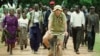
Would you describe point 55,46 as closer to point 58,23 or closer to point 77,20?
point 58,23

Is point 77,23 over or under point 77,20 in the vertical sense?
under

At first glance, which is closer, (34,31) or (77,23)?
(77,23)

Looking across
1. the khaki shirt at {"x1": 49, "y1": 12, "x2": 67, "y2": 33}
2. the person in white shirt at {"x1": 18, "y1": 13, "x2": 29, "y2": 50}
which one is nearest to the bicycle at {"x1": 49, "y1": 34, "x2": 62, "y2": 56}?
the khaki shirt at {"x1": 49, "y1": 12, "x2": 67, "y2": 33}

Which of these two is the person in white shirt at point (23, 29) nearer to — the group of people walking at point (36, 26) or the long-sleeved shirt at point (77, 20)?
the group of people walking at point (36, 26)

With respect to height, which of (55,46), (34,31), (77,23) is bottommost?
(34,31)

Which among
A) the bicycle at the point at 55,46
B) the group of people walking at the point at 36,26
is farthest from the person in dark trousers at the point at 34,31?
the bicycle at the point at 55,46

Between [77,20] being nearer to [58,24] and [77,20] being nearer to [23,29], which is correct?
[23,29]

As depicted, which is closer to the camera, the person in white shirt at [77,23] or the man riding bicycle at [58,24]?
the man riding bicycle at [58,24]

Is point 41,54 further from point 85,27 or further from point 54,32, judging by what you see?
point 54,32

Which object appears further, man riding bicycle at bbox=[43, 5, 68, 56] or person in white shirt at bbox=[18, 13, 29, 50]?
person in white shirt at bbox=[18, 13, 29, 50]

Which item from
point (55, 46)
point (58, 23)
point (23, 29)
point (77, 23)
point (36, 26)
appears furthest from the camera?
point (23, 29)

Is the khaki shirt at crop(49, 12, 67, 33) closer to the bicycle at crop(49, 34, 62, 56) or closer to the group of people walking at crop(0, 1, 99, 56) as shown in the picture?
the bicycle at crop(49, 34, 62, 56)

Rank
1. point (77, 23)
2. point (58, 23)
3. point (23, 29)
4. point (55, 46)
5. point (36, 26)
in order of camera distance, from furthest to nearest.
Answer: point (23, 29), point (36, 26), point (77, 23), point (58, 23), point (55, 46)

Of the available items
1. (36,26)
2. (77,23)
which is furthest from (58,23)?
(36,26)
